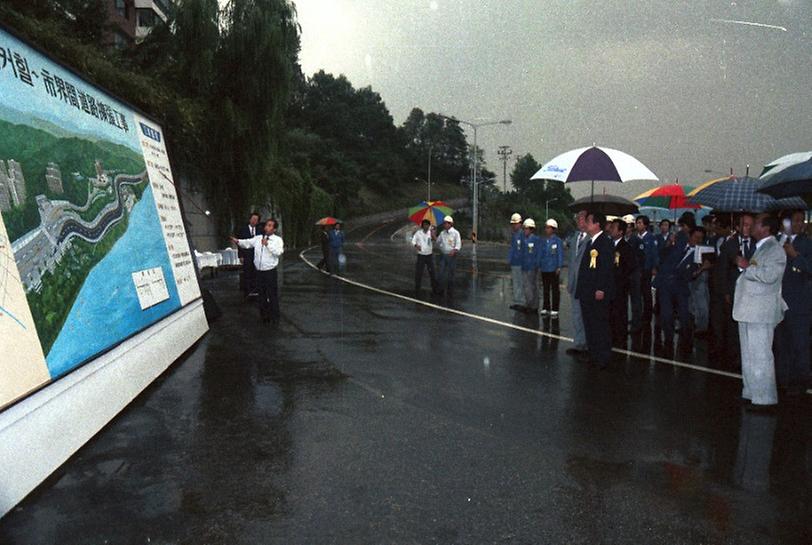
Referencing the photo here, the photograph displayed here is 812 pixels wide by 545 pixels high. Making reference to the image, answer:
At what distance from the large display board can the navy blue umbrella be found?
6629 mm

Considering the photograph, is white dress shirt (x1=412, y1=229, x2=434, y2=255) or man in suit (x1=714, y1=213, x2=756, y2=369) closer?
man in suit (x1=714, y1=213, x2=756, y2=369)

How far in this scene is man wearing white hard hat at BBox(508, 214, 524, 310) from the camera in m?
12.5

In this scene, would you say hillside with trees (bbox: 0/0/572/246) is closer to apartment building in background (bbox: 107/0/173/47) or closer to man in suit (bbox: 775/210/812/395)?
man in suit (bbox: 775/210/812/395)

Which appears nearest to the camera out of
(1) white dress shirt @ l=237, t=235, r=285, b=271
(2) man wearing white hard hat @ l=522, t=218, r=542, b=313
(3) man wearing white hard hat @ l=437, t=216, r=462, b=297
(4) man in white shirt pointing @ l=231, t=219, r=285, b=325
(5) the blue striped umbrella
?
(5) the blue striped umbrella

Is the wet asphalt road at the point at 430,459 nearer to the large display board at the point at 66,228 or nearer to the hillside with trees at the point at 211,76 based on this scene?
the large display board at the point at 66,228

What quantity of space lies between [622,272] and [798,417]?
3.88m

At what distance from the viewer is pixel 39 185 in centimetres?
462

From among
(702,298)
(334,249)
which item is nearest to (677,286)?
(702,298)

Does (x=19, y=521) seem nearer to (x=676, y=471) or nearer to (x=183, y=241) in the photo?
(x=676, y=471)

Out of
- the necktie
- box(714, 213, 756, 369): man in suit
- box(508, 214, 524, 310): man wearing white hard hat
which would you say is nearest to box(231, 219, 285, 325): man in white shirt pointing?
box(508, 214, 524, 310): man wearing white hard hat

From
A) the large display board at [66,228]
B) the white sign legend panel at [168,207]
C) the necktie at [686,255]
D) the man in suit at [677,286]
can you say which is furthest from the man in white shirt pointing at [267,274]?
the necktie at [686,255]

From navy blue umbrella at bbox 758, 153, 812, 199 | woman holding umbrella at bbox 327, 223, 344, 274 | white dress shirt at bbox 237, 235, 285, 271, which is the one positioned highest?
navy blue umbrella at bbox 758, 153, 812, 199

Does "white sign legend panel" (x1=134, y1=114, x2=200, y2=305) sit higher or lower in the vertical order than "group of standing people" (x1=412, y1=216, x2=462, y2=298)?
higher

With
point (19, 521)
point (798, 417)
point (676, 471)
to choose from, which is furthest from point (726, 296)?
point (19, 521)
